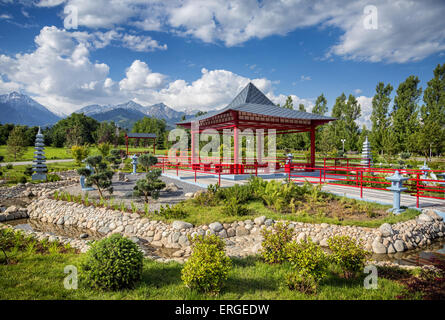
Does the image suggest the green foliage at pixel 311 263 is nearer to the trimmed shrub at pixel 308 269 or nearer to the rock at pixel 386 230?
the trimmed shrub at pixel 308 269

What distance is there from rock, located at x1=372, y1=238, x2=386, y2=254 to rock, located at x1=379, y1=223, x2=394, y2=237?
28cm

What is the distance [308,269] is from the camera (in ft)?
10.3

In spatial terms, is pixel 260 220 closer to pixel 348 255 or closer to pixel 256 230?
pixel 256 230

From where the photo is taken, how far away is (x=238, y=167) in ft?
41.6

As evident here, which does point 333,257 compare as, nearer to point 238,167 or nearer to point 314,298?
point 314,298

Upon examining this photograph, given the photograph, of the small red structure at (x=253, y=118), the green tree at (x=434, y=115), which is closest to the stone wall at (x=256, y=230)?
the small red structure at (x=253, y=118)

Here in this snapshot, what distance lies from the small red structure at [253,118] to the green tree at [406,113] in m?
20.1

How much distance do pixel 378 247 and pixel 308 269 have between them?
3511 millimetres

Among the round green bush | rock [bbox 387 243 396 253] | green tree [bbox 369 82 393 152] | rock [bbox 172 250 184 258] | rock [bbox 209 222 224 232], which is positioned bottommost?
rock [bbox 172 250 184 258]

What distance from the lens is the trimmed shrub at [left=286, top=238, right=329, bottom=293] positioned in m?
3.15

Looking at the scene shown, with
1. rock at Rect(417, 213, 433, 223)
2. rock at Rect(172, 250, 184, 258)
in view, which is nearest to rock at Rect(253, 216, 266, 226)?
rock at Rect(172, 250, 184, 258)

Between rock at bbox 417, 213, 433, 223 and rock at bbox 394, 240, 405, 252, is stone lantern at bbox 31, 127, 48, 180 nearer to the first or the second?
rock at bbox 394, 240, 405, 252
